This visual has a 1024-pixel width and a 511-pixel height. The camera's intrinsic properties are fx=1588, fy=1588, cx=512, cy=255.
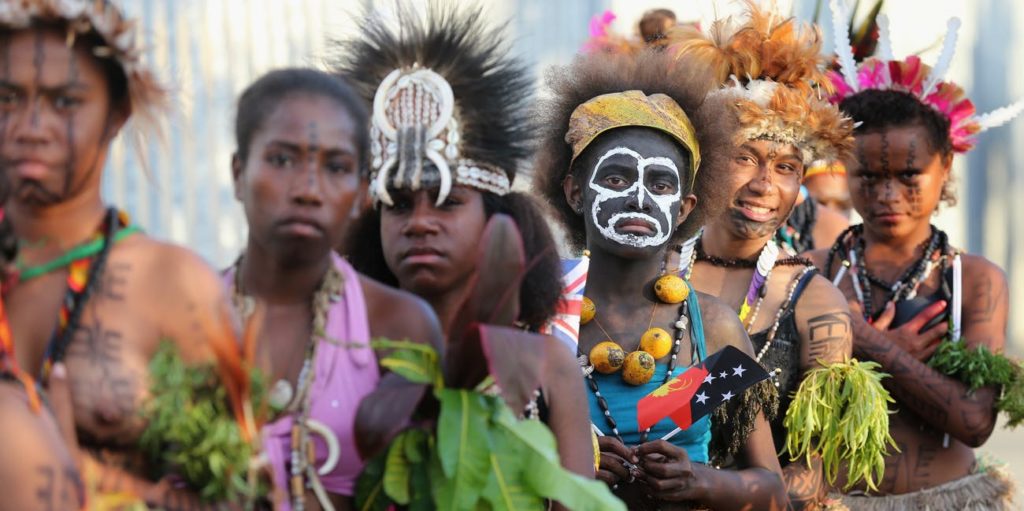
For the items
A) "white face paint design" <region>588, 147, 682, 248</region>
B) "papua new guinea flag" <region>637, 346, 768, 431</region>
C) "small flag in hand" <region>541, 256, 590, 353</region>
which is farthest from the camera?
"white face paint design" <region>588, 147, 682, 248</region>

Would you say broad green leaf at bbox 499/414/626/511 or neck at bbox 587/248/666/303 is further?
neck at bbox 587/248/666/303

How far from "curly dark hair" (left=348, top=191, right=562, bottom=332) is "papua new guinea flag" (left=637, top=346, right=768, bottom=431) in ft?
1.82

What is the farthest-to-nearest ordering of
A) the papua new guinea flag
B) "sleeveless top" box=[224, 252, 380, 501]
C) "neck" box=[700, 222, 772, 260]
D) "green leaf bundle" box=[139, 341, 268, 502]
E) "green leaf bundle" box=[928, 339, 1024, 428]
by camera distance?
1. "green leaf bundle" box=[928, 339, 1024, 428]
2. "neck" box=[700, 222, 772, 260]
3. the papua new guinea flag
4. "sleeveless top" box=[224, 252, 380, 501]
5. "green leaf bundle" box=[139, 341, 268, 502]

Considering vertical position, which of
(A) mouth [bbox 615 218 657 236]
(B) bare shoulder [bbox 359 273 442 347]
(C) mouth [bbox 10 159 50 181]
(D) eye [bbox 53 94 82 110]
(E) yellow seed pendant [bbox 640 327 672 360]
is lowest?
(E) yellow seed pendant [bbox 640 327 672 360]

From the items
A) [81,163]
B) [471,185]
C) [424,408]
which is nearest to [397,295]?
[424,408]

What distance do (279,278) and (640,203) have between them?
1590 millimetres

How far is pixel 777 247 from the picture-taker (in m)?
5.98

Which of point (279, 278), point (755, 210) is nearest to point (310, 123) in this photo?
point (279, 278)

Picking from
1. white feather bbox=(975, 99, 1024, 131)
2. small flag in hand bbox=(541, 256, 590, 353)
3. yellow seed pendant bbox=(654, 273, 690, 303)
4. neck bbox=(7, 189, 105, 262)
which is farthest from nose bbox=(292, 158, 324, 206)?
white feather bbox=(975, 99, 1024, 131)

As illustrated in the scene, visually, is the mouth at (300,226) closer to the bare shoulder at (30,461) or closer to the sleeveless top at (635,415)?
the bare shoulder at (30,461)

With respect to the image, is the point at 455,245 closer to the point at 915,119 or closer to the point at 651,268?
the point at 651,268

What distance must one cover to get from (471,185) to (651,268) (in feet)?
3.47

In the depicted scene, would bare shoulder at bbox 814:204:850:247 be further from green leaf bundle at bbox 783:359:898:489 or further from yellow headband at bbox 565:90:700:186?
yellow headband at bbox 565:90:700:186

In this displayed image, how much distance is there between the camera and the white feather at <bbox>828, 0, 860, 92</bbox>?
667cm
